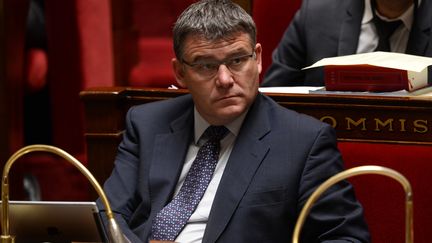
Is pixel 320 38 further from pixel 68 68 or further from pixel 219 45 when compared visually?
pixel 68 68

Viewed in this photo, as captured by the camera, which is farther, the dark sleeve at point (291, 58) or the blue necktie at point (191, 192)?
the dark sleeve at point (291, 58)

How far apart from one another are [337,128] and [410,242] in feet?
2.54

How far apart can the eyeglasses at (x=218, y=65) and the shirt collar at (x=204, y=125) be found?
0.10m

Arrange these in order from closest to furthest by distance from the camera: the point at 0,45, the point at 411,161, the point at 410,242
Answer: the point at 410,242, the point at 411,161, the point at 0,45

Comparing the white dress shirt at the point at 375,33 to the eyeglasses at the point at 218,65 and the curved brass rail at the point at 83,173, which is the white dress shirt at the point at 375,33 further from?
the curved brass rail at the point at 83,173

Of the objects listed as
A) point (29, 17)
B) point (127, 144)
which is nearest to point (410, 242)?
point (127, 144)

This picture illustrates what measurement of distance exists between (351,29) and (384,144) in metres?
0.61

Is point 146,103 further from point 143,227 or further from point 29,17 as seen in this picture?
point 29,17

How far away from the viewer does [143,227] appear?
1.87 meters

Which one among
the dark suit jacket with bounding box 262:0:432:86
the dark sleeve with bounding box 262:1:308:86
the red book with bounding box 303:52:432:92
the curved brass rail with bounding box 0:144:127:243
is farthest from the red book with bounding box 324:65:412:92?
the curved brass rail with bounding box 0:144:127:243

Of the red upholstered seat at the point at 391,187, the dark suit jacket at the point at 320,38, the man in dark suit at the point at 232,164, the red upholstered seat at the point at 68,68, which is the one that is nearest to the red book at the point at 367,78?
the red upholstered seat at the point at 391,187

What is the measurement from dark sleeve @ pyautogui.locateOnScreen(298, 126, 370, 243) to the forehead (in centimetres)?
22

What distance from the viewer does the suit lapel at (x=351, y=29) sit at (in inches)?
100

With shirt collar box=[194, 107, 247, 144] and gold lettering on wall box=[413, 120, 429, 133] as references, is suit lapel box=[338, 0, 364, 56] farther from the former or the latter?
shirt collar box=[194, 107, 247, 144]
